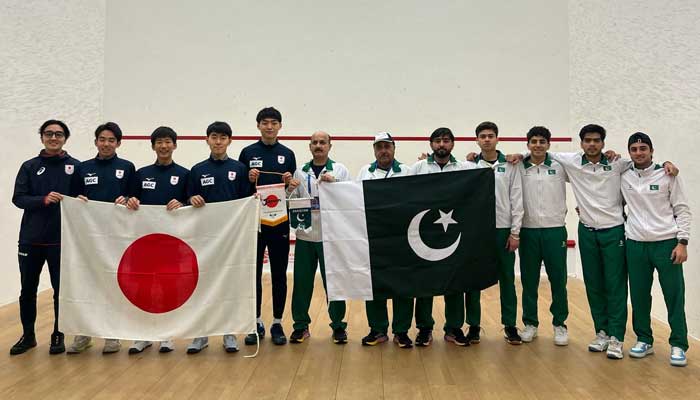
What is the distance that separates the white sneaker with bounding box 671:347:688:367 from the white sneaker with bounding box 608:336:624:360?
9.6 inches

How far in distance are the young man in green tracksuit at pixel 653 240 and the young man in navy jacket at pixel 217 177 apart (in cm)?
231

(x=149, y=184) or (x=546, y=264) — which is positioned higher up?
(x=149, y=184)

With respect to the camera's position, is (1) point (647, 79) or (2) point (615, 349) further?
(1) point (647, 79)

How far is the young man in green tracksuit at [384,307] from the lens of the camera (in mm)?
2875

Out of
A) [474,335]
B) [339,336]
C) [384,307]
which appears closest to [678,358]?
[474,335]

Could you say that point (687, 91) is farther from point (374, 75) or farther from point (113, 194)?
point (113, 194)

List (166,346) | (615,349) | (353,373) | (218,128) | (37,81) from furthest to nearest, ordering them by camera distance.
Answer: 1. (37,81)
2. (218,128)
3. (166,346)
4. (615,349)
5. (353,373)

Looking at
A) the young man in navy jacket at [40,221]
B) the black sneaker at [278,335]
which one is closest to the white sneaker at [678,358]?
the black sneaker at [278,335]

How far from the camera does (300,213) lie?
9.53ft

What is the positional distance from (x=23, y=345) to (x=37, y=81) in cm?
289

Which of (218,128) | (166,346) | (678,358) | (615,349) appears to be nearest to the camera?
(678,358)

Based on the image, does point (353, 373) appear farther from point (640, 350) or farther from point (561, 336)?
point (640, 350)

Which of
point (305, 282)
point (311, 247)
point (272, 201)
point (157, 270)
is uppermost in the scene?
point (272, 201)

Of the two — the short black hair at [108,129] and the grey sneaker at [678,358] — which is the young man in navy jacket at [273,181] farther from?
the grey sneaker at [678,358]
